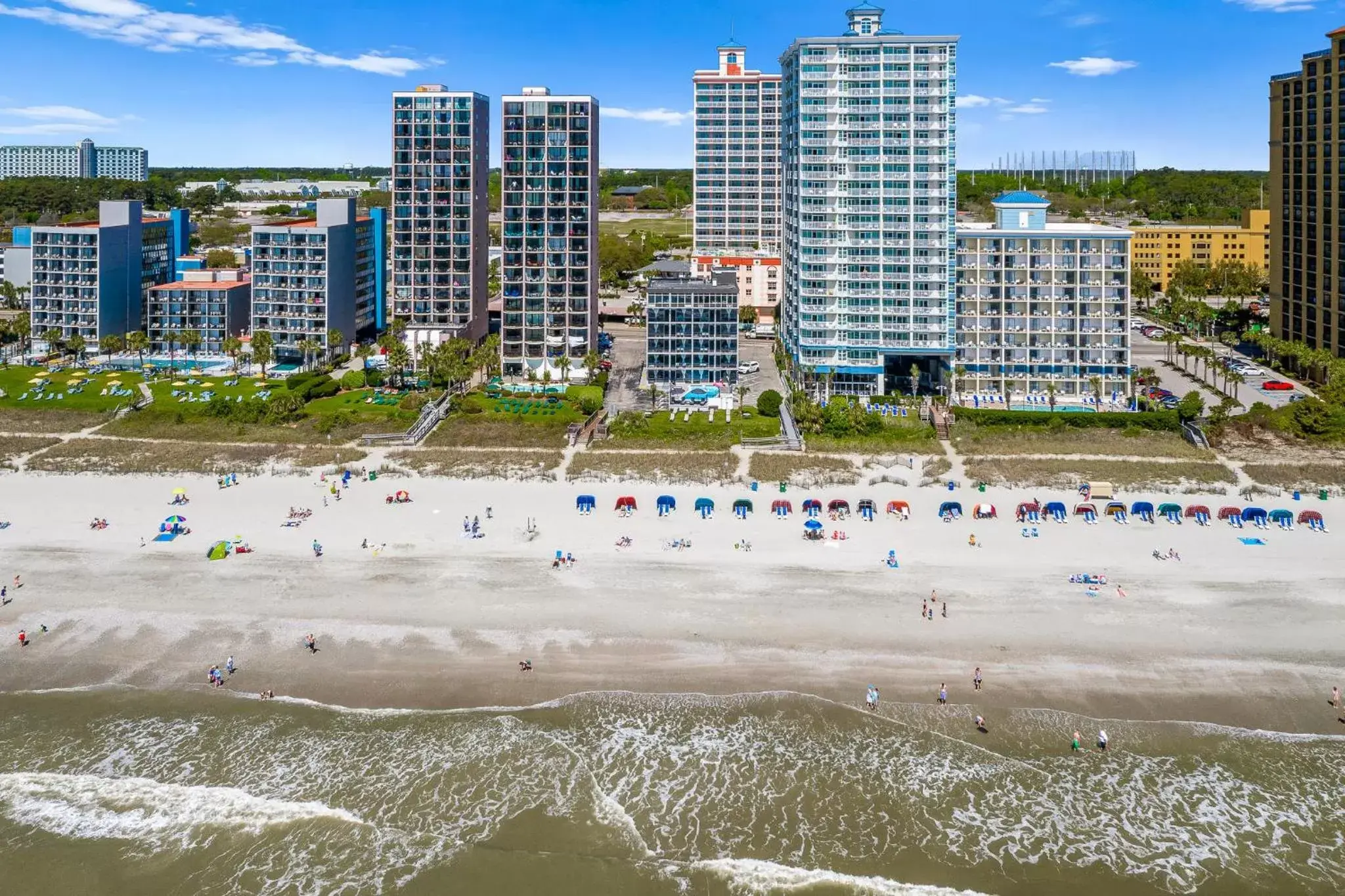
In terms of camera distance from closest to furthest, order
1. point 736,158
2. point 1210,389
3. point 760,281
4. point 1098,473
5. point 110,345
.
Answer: point 1098,473
point 1210,389
point 110,345
point 760,281
point 736,158

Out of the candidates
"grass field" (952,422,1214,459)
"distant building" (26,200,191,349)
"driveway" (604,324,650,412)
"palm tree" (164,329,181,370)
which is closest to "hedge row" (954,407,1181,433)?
"grass field" (952,422,1214,459)

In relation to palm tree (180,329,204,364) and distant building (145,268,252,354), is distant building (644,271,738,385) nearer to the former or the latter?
distant building (145,268,252,354)

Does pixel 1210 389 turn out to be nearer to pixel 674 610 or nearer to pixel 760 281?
pixel 760 281

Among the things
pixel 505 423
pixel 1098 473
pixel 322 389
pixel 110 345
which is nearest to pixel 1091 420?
pixel 1098 473

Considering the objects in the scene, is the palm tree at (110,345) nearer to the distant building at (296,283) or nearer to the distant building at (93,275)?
the distant building at (93,275)

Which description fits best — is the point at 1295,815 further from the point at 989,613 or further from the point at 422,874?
the point at 422,874

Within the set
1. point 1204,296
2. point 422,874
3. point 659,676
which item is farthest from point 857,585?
point 1204,296

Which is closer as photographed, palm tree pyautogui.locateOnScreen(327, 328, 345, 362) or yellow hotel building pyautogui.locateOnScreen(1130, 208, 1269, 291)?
palm tree pyautogui.locateOnScreen(327, 328, 345, 362)
